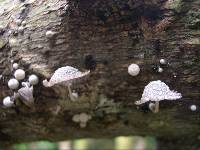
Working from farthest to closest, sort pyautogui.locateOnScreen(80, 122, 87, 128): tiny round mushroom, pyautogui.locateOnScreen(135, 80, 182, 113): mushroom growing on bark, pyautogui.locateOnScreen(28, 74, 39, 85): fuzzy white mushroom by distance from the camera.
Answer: pyautogui.locateOnScreen(80, 122, 87, 128): tiny round mushroom < pyautogui.locateOnScreen(28, 74, 39, 85): fuzzy white mushroom < pyautogui.locateOnScreen(135, 80, 182, 113): mushroom growing on bark

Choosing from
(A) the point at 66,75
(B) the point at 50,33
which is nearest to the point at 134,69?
(A) the point at 66,75

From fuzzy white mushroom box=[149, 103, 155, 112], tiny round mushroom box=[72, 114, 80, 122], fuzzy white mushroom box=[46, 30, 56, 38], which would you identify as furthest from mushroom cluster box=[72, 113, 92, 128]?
fuzzy white mushroom box=[46, 30, 56, 38]

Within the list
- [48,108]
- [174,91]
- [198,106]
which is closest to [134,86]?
[174,91]

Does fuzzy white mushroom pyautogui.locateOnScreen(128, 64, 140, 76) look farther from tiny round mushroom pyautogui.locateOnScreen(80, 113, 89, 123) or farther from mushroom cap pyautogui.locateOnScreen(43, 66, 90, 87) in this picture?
tiny round mushroom pyautogui.locateOnScreen(80, 113, 89, 123)

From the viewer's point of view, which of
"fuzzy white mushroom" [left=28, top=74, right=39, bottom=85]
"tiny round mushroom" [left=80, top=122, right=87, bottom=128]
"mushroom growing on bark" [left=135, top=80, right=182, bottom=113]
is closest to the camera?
"mushroom growing on bark" [left=135, top=80, right=182, bottom=113]

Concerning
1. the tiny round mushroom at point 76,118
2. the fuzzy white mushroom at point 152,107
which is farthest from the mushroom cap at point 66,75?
the fuzzy white mushroom at point 152,107

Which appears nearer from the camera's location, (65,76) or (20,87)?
(65,76)

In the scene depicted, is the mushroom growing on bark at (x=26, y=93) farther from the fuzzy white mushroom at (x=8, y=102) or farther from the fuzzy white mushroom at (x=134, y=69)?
the fuzzy white mushroom at (x=134, y=69)

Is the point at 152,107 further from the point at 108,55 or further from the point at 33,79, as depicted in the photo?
the point at 33,79
